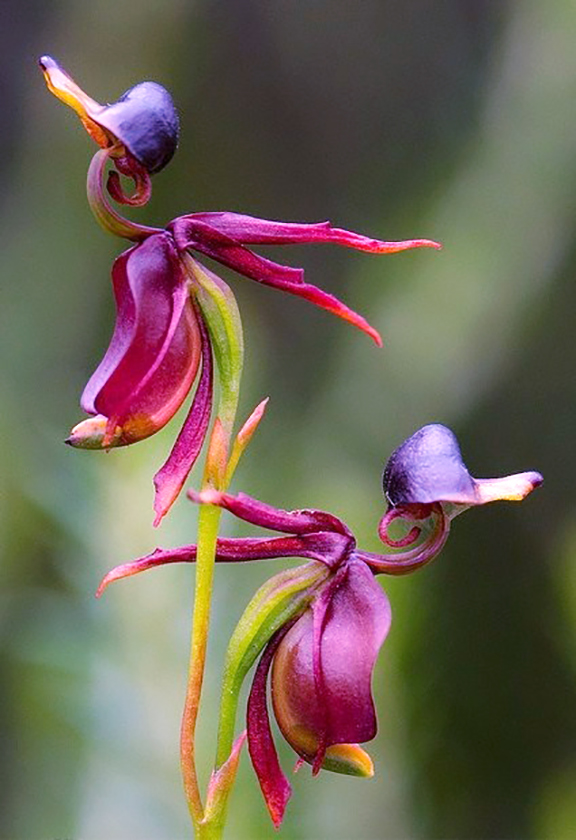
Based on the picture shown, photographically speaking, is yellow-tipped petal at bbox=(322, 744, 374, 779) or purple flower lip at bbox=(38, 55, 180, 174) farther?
yellow-tipped petal at bbox=(322, 744, 374, 779)

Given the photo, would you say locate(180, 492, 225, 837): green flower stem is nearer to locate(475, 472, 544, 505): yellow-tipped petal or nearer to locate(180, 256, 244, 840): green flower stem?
locate(180, 256, 244, 840): green flower stem

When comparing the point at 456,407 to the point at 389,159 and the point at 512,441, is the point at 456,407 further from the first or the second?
the point at 389,159

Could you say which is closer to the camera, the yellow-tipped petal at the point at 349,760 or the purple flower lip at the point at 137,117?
the purple flower lip at the point at 137,117

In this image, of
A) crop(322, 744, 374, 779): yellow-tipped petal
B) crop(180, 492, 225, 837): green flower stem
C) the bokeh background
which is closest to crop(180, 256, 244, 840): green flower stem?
crop(180, 492, 225, 837): green flower stem

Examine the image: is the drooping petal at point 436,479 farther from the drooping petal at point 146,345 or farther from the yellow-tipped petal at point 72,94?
A: the yellow-tipped petal at point 72,94

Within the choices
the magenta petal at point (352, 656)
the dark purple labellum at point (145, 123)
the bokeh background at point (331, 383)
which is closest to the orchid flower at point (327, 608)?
the magenta petal at point (352, 656)

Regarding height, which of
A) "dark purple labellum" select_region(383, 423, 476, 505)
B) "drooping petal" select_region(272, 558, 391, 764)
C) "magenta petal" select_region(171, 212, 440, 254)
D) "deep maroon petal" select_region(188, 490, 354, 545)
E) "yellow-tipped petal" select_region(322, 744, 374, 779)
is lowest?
"yellow-tipped petal" select_region(322, 744, 374, 779)

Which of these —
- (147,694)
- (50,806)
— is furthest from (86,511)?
(50,806)
